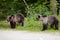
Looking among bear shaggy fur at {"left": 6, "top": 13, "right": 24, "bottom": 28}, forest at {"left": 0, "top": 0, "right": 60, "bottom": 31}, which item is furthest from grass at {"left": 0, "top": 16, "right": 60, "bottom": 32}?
bear shaggy fur at {"left": 6, "top": 13, "right": 24, "bottom": 28}

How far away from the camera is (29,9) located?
20.0 m

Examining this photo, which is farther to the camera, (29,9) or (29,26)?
(29,9)

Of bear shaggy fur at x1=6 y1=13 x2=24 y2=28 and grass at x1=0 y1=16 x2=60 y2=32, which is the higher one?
bear shaggy fur at x1=6 y1=13 x2=24 y2=28

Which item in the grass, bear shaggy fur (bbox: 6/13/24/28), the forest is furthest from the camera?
the forest

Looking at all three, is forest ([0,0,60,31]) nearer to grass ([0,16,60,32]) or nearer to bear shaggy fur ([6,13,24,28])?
grass ([0,16,60,32])

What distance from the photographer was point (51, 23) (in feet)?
48.2

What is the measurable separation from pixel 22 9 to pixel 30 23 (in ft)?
20.5

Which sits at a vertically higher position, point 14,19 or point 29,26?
point 14,19

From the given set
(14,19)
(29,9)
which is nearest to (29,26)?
(14,19)

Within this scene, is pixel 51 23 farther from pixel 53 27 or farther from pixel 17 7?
pixel 17 7

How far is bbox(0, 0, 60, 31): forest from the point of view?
16.3m

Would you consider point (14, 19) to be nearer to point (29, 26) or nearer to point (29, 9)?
point (29, 26)

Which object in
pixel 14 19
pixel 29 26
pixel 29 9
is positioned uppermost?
pixel 29 9

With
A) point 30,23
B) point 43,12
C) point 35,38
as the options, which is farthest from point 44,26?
point 43,12
